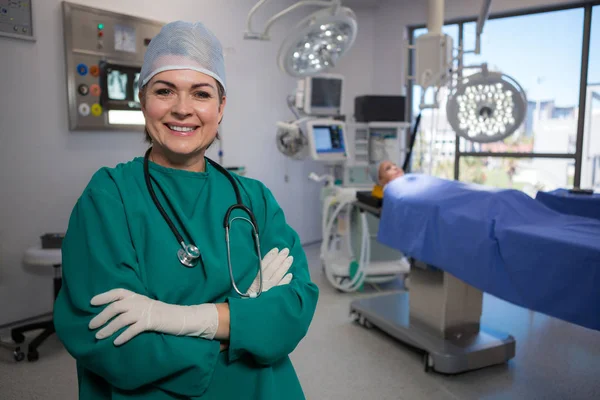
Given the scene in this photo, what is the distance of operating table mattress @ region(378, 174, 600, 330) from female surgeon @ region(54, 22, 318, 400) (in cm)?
92

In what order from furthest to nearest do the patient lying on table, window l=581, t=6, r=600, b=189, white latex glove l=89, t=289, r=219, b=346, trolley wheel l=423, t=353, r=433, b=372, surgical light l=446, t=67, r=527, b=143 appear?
window l=581, t=6, r=600, b=189 → the patient lying on table → trolley wheel l=423, t=353, r=433, b=372 → surgical light l=446, t=67, r=527, b=143 → white latex glove l=89, t=289, r=219, b=346

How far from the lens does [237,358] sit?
0.92 metres

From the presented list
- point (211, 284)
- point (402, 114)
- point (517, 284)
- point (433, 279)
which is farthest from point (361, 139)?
point (211, 284)

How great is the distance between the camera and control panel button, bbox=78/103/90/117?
2900 mm

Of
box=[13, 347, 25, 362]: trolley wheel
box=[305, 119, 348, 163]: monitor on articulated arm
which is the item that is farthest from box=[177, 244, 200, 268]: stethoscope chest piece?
box=[305, 119, 348, 163]: monitor on articulated arm

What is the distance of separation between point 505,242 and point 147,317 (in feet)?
4.42

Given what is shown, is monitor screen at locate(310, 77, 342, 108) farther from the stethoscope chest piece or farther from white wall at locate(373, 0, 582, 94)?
the stethoscope chest piece

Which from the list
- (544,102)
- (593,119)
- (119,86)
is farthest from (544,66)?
(119,86)

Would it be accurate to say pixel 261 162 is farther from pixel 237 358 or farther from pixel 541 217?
pixel 237 358

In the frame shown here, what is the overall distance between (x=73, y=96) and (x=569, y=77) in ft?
13.1

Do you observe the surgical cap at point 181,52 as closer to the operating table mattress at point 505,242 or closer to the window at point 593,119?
the operating table mattress at point 505,242

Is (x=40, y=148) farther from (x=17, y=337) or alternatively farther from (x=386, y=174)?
(x=386, y=174)

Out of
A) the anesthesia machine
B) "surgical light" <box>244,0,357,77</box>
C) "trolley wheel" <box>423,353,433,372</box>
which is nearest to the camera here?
"trolley wheel" <box>423,353,433,372</box>

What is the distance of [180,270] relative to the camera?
0.89 metres
